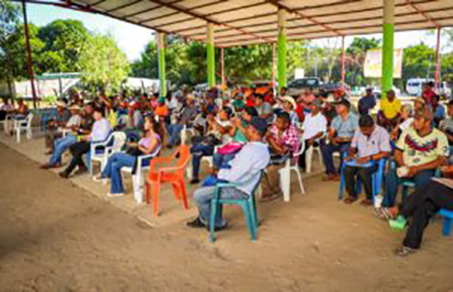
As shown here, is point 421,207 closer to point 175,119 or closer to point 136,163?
point 136,163

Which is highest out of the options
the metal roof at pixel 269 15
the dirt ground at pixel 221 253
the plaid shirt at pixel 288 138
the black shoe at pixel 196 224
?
the metal roof at pixel 269 15

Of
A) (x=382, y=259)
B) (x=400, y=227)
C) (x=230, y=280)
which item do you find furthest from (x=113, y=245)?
(x=400, y=227)

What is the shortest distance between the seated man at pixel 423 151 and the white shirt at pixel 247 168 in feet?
4.80

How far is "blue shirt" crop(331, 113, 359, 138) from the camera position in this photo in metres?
5.59

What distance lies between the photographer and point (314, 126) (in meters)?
6.20

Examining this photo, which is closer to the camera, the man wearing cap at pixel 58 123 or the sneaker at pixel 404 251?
the sneaker at pixel 404 251

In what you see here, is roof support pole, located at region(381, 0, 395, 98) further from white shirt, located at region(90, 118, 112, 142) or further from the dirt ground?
white shirt, located at region(90, 118, 112, 142)

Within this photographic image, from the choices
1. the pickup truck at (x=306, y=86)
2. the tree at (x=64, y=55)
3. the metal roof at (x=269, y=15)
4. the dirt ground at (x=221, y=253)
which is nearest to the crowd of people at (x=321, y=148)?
the dirt ground at (x=221, y=253)

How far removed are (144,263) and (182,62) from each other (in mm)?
34258

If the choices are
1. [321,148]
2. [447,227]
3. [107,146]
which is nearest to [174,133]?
[107,146]

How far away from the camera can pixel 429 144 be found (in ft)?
12.7

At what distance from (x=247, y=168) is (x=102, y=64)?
2554 centimetres

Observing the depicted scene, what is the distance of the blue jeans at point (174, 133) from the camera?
8.89 metres

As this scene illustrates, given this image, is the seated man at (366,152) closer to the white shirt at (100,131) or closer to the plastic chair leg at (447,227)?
the plastic chair leg at (447,227)
